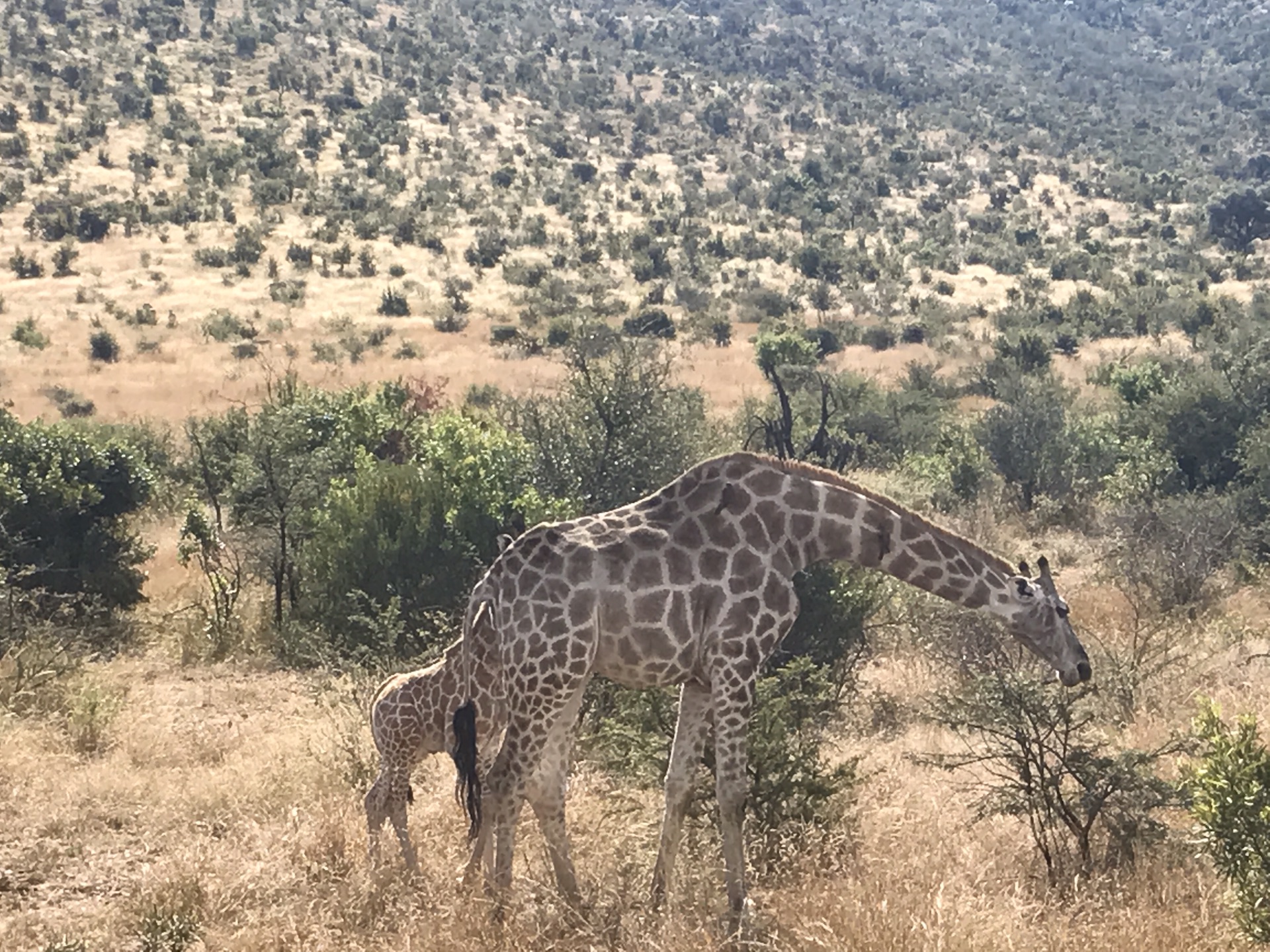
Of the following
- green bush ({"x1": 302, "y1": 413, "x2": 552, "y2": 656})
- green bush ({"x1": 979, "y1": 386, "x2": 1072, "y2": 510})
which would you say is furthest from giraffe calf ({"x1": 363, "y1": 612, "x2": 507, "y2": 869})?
green bush ({"x1": 979, "y1": 386, "x2": 1072, "y2": 510})

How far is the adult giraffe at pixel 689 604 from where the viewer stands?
20.5 feet

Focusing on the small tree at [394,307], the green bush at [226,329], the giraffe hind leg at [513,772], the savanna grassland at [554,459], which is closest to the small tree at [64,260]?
the savanna grassland at [554,459]

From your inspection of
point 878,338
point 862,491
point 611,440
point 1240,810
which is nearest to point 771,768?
point 862,491

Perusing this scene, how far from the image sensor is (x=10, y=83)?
63281mm

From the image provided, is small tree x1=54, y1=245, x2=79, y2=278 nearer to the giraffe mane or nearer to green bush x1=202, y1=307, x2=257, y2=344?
green bush x1=202, y1=307, x2=257, y2=344

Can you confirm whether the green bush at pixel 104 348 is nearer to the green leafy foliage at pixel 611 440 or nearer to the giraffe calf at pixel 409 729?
the green leafy foliage at pixel 611 440

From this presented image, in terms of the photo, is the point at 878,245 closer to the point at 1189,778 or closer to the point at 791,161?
the point at 791,161

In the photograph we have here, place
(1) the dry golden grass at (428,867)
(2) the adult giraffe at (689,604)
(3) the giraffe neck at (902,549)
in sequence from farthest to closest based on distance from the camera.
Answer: (3) the giraffe neck at (902,549)
(2) the adult giraffe at (689,604)
(1) the dry golden grass at (428,867)

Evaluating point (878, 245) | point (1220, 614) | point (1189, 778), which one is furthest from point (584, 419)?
point (878, 245)

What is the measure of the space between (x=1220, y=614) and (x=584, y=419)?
8061mm

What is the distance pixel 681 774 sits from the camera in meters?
6.61

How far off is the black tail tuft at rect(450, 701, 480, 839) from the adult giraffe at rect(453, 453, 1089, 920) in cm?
1

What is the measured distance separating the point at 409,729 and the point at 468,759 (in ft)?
4.18

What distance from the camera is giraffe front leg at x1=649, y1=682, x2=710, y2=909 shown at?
6.49m
